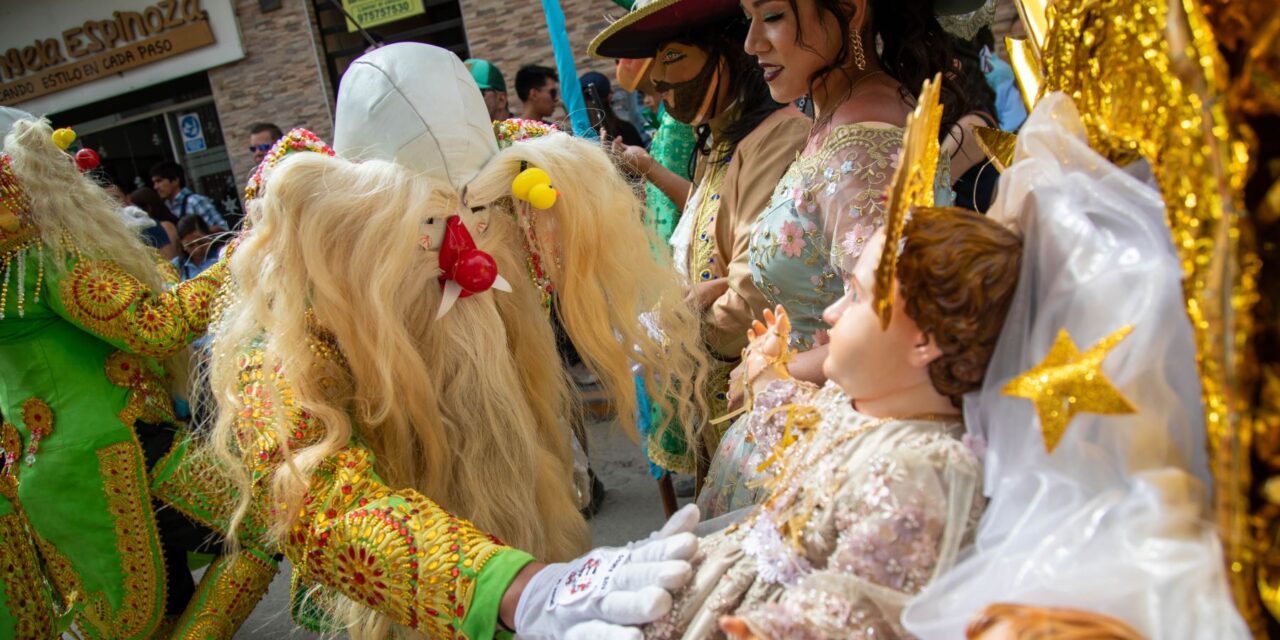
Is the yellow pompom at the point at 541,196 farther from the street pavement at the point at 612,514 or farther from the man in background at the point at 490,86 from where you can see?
the man in background at the point at 490,86

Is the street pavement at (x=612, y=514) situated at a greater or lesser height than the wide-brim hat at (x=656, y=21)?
lesser

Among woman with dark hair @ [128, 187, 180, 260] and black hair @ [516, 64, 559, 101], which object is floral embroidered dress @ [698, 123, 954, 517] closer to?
black hair @ [516, 64, 559, 101]

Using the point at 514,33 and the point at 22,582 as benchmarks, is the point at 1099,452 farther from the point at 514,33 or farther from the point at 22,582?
the point at 514,33

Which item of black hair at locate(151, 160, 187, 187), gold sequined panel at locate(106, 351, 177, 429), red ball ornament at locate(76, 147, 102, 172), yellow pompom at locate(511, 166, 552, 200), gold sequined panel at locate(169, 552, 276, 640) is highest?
red ball ornament at locate(76, 147, 102, 172)

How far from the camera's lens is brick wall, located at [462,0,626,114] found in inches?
304

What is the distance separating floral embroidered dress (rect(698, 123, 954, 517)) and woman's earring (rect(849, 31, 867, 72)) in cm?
17

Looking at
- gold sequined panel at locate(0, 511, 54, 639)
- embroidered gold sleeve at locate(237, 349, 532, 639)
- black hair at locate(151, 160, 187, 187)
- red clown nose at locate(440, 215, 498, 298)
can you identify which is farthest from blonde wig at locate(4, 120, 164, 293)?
black hair at locate(151, 160, 187, 187)

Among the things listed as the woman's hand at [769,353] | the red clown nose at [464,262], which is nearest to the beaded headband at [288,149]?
the red clown nose at [464,262]

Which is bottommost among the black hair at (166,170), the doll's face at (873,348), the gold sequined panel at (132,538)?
the gold sequined panel at (132,538)

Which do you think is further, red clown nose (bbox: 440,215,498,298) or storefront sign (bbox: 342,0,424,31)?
storefront sign (bbox: 342,0,424,31)

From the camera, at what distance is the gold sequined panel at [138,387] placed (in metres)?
2.15

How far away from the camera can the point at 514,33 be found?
7.95m

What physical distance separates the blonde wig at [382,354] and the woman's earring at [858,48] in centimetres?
85

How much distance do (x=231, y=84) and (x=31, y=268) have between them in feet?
25.3
